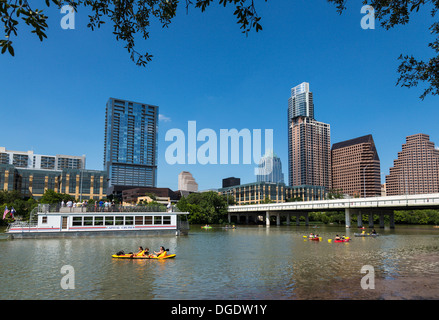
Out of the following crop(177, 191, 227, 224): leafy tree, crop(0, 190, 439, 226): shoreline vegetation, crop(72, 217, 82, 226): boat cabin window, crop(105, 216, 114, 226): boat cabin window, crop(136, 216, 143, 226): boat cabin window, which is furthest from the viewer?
crop(177, 191, 227, 224): leafy tree

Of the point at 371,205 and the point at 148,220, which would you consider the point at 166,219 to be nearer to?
the point at 148,220

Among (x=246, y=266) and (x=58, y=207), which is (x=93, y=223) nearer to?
(x=58, y=207)

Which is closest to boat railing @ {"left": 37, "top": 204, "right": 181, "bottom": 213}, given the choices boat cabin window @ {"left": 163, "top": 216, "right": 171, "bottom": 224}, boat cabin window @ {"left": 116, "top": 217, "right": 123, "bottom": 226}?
boat cabin window @ {"left": 116, "top": 217, "right": 123, "bottom": 226}

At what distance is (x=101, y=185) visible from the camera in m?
188

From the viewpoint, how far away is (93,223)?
5603 cm

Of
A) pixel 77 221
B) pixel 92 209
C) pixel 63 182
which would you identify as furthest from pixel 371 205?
pixel 63 182

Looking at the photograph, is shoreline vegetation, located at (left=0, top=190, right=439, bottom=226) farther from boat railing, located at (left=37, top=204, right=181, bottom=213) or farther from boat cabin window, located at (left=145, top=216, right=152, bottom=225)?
boat cabin window, located at (left=145, top=216, right=152, bottom=225)

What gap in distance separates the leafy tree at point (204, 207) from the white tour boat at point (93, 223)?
62.8m

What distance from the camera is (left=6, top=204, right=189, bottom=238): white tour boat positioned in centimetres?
5272

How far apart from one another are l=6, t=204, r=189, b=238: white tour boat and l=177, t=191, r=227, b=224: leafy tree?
62763mm

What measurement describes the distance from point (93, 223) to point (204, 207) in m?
77.6

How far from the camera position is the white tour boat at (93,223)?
52719mm
